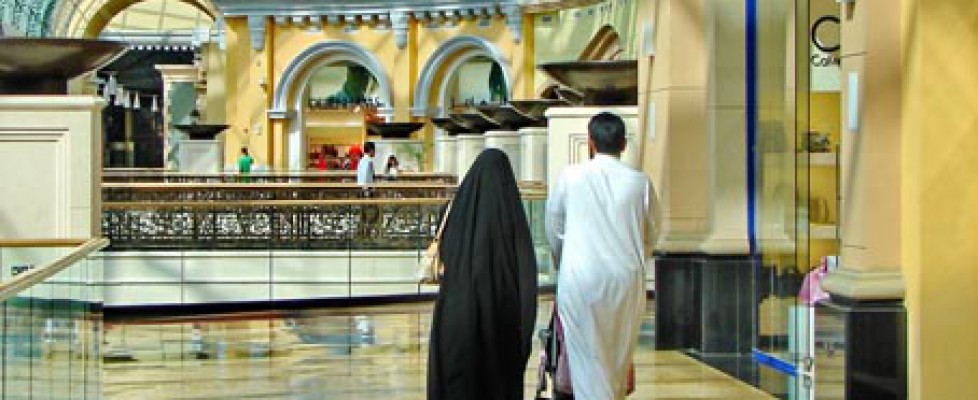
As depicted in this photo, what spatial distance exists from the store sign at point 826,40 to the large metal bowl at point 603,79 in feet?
12.5

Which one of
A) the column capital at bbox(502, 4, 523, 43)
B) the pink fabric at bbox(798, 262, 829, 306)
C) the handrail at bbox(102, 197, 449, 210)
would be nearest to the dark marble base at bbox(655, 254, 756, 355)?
the pink fabric at bbox(798, 262, 829, 306)

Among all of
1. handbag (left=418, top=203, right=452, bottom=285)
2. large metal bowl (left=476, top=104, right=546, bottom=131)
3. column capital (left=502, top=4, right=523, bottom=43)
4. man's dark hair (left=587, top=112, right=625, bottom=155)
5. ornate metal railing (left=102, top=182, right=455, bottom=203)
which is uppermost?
column capital (left=502, top=4, right=523, bottom=43)

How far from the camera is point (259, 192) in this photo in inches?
823

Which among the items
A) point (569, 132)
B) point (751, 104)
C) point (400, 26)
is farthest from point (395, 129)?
point (751, 104)

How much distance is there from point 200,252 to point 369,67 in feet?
81.1

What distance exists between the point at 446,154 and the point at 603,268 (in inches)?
1099

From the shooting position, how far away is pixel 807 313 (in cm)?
851

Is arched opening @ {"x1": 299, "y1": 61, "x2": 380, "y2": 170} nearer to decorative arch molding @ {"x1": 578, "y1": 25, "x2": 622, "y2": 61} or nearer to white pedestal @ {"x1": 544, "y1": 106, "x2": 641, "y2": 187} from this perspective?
decorative arch molding @ {"x1": 578, "y1": 25, "x2": 622, "y2": 61}

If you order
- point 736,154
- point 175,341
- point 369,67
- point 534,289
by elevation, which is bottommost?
point 175,341

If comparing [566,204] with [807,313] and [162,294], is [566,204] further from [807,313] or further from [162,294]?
[162,294]

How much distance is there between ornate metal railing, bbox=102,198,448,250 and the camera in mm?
16719

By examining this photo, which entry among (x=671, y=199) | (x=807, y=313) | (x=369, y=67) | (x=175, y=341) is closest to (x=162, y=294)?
(x=175, y=341)

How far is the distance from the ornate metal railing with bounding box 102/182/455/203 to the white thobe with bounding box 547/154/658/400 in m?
13.1

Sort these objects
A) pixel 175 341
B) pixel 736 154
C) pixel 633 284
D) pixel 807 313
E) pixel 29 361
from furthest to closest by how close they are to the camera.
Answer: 1. pixel 175 341
2. pixel 736 154
3. pixel 807 313
4. pixel 633 284
5. pixel 29 361
